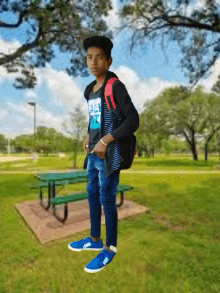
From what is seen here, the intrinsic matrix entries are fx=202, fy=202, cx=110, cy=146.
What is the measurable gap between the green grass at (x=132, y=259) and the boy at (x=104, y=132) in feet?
1.20

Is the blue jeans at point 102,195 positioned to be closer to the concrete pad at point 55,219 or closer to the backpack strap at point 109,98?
the backpack strap at point 109,98

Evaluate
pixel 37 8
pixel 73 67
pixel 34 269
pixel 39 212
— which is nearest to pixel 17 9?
pixel 37 8

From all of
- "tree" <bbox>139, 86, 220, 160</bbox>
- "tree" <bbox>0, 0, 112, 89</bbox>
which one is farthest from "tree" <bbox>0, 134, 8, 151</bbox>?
"tree" <bbox>0, 0, 112, 89</bbox>

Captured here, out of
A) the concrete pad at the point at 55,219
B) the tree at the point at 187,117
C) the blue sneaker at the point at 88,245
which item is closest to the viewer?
the blue sneaker at the point at 88,245

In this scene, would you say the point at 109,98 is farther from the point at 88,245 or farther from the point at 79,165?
the point at 79,165

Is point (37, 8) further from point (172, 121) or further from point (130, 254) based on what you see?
point (172, 121)

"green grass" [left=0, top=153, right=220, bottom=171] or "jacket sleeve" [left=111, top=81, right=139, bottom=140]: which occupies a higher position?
"jacket sleeve" [left=111, top=81, right=139, bottom=140]

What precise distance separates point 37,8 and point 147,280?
25.3 feet

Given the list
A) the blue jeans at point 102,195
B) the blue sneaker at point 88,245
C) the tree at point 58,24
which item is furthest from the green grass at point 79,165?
the blue jeans at point 102,195

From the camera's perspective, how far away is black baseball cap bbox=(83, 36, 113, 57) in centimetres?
173

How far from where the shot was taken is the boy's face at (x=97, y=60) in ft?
5.77

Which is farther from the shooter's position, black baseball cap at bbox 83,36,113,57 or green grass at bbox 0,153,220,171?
green grass at bbox 0,153,220,171

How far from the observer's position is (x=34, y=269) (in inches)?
94.3

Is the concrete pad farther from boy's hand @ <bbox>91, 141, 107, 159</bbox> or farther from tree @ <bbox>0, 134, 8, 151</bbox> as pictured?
tree @ <bbox>0, 134, 8, 151</bbox>
